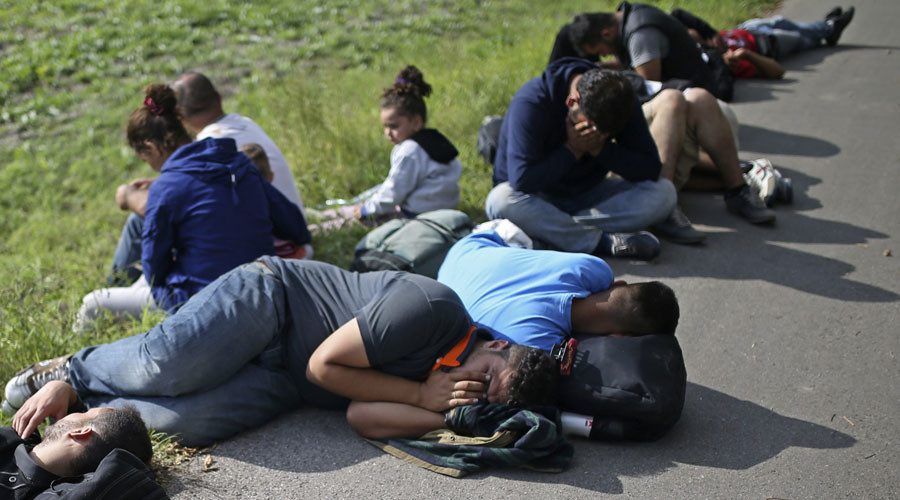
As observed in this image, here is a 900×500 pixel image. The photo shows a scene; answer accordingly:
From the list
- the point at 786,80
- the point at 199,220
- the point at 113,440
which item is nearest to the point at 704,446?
the point at 113,440

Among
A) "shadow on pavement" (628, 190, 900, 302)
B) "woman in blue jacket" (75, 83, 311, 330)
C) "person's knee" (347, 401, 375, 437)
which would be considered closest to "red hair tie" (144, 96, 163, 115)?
"woman in blue jacket" (75, 83, 311, 330)

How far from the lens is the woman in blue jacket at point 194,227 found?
4340 mm

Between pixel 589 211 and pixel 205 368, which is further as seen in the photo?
pixel 589 211

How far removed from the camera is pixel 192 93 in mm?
5555

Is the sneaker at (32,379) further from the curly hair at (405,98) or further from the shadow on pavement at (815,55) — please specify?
the shadow on pavement at (815,55)

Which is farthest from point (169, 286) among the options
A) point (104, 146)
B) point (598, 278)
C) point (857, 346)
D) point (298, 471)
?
point (104, 146)

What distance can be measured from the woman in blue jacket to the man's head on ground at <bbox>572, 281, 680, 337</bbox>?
201 centimetres

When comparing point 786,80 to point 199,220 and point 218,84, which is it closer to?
point 199,220

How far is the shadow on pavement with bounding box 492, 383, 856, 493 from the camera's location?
321 cm

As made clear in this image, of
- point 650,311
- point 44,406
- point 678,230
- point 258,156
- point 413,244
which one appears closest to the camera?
point 44,406

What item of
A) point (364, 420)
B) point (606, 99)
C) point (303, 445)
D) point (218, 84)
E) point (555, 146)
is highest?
point (606, 99)

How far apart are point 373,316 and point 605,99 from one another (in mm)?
2240

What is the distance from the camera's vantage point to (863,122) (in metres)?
7.44

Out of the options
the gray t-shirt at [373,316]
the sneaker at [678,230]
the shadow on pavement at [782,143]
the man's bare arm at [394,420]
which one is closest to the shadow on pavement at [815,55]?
the shadow on pavement at [782,143]
